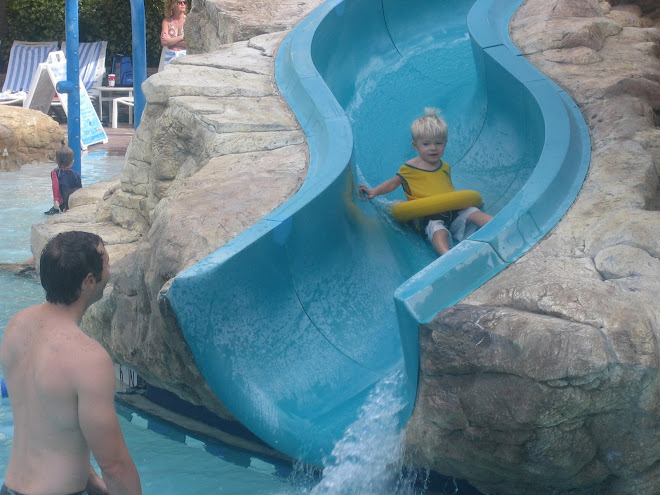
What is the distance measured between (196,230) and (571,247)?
4.90 ft

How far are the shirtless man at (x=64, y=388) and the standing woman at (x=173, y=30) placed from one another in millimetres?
8235

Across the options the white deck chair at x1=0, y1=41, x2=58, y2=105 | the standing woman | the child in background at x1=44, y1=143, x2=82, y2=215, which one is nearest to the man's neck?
the child in background at x1=44, y1=143, x2=82, y2=215

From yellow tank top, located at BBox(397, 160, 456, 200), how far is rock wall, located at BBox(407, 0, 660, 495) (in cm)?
129

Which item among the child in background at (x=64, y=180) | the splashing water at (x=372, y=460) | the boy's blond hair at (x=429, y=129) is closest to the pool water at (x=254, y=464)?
the splashing water at (x=372, y=460)

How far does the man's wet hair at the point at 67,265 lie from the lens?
2055 mm

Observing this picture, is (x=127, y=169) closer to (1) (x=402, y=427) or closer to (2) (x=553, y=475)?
(1) (x=402, y=427)

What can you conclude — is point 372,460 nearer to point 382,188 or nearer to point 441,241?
point 441,241

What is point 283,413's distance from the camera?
3273mm

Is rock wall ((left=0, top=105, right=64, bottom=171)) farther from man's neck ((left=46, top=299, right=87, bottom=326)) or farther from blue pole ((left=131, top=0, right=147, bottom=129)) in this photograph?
man's neck ((left=46, top=299, right=87, bottom=326))

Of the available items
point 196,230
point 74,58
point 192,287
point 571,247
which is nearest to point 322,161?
point 196,230

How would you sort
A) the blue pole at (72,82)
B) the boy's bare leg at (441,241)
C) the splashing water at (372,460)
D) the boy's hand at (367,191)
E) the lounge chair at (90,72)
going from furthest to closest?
the lounge chair at (90,72) < the blue pole at (72,82) < the boy's hand at (367,191) < the boy's bare leg at (441,241) < the splashing water at (372,460)

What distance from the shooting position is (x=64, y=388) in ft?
6.35

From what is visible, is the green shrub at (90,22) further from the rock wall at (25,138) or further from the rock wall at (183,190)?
the rock wall at (183,190)

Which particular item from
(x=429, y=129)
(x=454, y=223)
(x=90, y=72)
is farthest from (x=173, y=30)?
(x=454, y=223)
